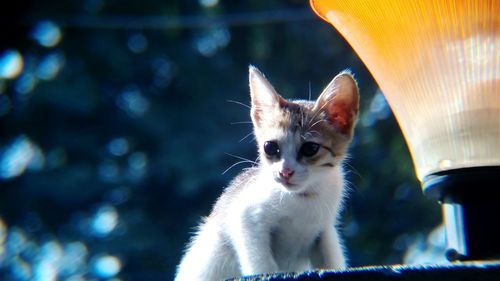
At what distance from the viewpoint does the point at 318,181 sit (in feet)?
5.38

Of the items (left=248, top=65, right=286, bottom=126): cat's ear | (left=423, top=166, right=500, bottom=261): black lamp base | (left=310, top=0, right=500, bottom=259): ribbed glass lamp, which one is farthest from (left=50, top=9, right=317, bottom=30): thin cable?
(left=423, top=166, right=500, bottom=261): black lamp base

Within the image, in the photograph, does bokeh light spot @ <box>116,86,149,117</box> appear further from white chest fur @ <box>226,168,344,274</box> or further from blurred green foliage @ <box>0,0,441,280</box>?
white chest fur @ <box>226,168,344,274</box>

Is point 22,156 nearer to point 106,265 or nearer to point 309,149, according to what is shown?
point 106,265

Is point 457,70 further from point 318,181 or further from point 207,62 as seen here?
point 207,62

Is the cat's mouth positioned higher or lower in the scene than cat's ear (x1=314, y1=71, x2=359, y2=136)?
lower

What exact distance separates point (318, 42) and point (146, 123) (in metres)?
0.97

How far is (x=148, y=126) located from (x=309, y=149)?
1.99 metres

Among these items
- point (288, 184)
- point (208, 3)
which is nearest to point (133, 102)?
point (208, 3)

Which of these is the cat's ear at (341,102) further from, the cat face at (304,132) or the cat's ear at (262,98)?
the cat's ear at (262,98)

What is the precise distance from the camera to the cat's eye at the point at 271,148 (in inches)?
63.9

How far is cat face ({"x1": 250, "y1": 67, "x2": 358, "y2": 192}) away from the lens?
5.13 feet

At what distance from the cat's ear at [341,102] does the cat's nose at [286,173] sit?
0.20 metres

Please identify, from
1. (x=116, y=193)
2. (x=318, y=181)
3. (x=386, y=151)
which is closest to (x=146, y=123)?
(x=116, y=193)

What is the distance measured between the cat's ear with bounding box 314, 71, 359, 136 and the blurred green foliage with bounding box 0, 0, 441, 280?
1.64 m
